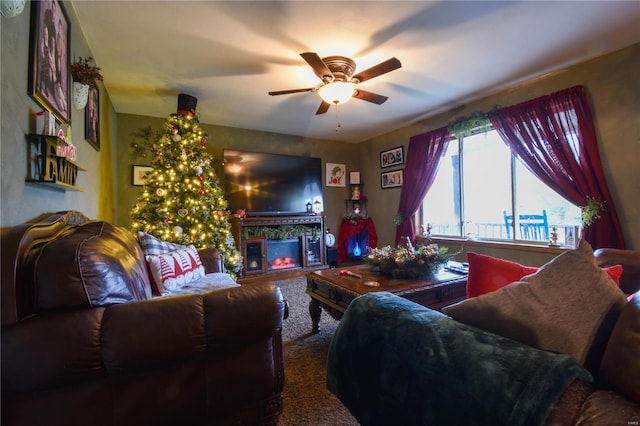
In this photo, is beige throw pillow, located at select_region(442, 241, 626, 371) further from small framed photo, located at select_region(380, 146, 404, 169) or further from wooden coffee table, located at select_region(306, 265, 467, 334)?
small framed photo, located at select_region(380, 146, 404, 169)

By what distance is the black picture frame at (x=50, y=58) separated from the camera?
1298 millimetres

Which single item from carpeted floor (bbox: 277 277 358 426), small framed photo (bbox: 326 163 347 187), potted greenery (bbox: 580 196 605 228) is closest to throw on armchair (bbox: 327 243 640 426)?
carpeted floor (bbox: 277 277 358 426)

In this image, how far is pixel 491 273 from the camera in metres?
1.29

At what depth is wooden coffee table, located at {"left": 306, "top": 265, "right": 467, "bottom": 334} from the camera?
1945mm

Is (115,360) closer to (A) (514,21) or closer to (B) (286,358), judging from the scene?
(B) (286,358)

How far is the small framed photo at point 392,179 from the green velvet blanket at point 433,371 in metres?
4.00

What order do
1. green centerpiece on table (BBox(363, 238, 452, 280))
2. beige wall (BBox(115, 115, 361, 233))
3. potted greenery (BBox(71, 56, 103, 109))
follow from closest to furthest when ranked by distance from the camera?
potted greenery (BBox(71, 56, 103, 109)) → green centerpiece on table (BBox(363, 238, 452, 280)) → beige wall (BBox(115, 115, 361, 233))

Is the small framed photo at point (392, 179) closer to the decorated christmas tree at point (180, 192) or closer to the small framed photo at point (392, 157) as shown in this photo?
the small framed photo at point (392, 157)

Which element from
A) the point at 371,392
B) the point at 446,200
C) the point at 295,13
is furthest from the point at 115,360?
the point at 446,200

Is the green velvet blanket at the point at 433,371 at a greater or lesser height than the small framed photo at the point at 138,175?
lesser

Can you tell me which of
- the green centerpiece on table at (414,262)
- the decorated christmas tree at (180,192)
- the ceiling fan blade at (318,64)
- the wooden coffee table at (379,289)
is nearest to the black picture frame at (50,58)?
the ceiling fan blade at (318,64)

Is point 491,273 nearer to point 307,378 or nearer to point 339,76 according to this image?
point 307,378

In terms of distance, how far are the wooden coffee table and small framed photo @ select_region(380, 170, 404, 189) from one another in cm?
270

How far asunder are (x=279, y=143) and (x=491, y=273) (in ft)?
14.3
